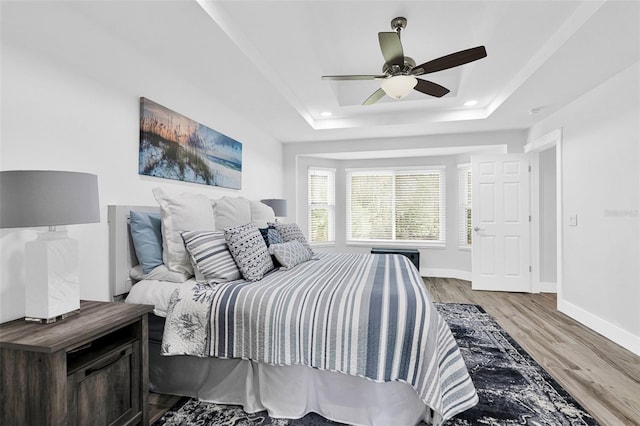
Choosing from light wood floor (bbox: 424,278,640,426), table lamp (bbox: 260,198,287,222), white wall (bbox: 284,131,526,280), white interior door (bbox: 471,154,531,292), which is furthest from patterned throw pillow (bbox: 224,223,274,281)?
white interior door (bbox: 471,154,531,292)

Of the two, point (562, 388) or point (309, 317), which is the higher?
point (309, 317)

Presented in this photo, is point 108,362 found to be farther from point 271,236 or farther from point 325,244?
point 325,244

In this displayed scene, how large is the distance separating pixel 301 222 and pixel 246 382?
378 cm

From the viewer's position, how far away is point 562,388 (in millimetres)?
1996

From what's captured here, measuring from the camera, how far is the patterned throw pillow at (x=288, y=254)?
7.86 ft

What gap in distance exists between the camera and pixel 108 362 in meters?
1.42

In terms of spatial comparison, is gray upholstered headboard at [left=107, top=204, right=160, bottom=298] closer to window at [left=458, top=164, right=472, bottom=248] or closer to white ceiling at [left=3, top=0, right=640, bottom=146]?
white ceiling at [left=3, top=0, right=640, bottom=146]

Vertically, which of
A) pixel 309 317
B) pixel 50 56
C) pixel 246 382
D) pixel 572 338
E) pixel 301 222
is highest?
pixel 50 56

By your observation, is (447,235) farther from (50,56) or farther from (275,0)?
(50,56)

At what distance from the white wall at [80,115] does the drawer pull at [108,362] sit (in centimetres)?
55

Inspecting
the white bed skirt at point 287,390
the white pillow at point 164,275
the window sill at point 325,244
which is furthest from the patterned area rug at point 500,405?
the window sill at point 325,244

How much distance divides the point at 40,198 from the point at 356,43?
259 cm

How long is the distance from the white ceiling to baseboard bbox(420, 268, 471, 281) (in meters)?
2.79

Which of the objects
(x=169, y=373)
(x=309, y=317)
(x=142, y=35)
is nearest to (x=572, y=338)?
(x=309, y=317)
